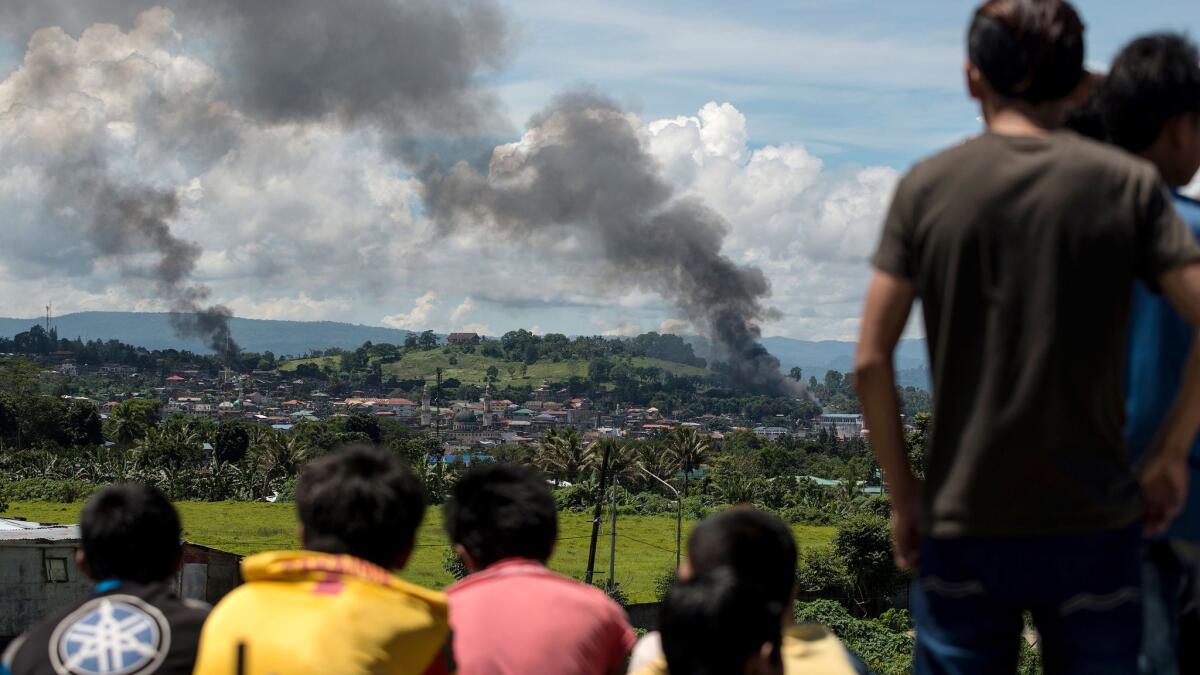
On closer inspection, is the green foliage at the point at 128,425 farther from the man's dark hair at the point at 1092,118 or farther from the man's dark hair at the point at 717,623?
the man's dark hair at the point at 717,623

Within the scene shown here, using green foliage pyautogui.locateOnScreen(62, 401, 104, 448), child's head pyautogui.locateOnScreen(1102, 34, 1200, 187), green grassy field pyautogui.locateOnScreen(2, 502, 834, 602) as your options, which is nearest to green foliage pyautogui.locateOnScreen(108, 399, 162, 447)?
green foliage pyautogui.locateOnScreen(62, 401, 104, 448)

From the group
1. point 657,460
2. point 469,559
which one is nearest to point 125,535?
point 469,559

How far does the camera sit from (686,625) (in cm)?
251

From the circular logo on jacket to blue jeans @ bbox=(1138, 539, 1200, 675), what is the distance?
6.94ft

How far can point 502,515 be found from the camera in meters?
3.36

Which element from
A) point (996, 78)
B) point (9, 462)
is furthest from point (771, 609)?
point (9, 462)

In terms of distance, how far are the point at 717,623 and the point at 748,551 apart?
1.29 ft

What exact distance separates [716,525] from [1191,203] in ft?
3.97

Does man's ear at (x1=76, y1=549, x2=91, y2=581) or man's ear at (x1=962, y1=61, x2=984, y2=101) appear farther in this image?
man's ear at (x1=76, y1=549, x2=91, y2=581)

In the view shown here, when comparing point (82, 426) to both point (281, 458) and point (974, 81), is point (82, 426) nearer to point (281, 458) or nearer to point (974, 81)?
point (281, 458)

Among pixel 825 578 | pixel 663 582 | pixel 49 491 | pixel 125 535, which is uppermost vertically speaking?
pixel 125 535

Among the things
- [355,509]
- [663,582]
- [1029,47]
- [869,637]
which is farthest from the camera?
[663,582]

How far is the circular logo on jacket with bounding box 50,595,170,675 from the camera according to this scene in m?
2.98

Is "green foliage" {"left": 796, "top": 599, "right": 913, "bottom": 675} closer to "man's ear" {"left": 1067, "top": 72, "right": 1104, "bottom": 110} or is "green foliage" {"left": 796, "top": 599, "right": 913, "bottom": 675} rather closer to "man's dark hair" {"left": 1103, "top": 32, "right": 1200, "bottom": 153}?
"man's dark hair" {"left": 1103, "top": 32, "right": 1200, "bottom": 153}
